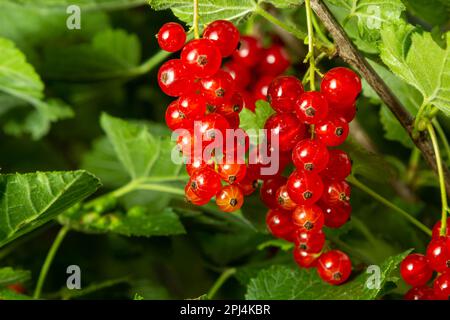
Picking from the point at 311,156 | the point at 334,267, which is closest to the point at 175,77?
the point at 311,156

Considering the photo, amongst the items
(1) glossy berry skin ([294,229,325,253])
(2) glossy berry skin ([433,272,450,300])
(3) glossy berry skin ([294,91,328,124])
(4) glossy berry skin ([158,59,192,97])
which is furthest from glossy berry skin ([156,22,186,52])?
(2) glossy berry skin ([433,272,450,300])

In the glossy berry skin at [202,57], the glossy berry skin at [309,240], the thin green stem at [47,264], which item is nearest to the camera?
the glossy berry skin at [202,57]

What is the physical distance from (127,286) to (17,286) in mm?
152

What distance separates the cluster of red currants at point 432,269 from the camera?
0.66m

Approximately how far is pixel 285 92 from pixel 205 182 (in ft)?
0.37

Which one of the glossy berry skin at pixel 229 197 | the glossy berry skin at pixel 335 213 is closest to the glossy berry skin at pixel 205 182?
the glossy berry skin at pixel 229 197

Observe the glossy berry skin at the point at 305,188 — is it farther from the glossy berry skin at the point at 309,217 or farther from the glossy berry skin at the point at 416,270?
the glossy berry skin at the point at 416,270

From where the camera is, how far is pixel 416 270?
70 centimetres

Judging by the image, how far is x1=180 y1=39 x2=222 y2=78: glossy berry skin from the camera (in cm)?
61

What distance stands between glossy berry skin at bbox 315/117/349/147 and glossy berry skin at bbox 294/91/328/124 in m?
0.01

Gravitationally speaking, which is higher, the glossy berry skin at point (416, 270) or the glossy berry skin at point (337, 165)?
the glossy berry skin at point (337, 165)

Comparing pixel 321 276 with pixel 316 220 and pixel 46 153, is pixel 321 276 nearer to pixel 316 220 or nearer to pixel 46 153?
pixel 316 220

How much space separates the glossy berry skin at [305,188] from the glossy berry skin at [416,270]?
13cm

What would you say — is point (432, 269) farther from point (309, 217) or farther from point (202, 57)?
point (202, 57)
